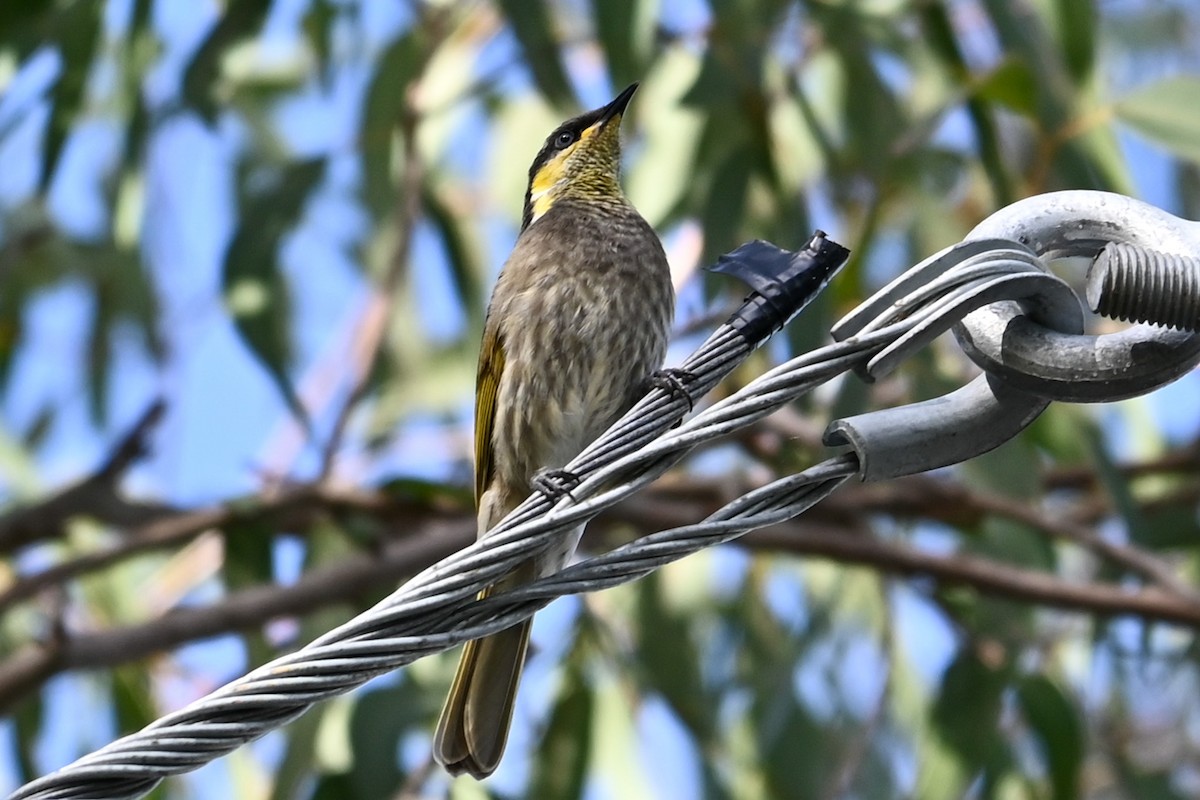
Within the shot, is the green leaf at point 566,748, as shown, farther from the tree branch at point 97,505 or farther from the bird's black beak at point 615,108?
the bird's black beak at point 615,108

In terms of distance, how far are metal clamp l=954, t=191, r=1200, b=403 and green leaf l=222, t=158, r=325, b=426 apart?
9.64 feet

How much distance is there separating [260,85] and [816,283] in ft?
16.0

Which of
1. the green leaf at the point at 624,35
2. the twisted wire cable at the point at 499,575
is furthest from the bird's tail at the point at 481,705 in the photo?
the green leaf at the point at 624,35

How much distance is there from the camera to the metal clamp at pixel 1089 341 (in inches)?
69.9

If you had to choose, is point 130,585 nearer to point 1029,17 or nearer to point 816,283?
point 1029,17

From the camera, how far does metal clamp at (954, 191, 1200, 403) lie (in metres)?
1.78

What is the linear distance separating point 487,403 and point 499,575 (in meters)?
1.62

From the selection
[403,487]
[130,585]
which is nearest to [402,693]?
[403,487]

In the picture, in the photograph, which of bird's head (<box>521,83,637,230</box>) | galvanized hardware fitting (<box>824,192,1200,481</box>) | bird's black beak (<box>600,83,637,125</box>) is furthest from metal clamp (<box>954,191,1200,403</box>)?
bird's black beak (<box>600,83,637,125</box>)

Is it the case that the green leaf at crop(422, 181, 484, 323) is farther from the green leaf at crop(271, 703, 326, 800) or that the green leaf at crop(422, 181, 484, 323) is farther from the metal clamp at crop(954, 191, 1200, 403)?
the metal clamp at crop(954, 191, 1200, 403)

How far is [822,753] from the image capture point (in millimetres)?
A: 5129

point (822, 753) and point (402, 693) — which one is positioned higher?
point (402, 693)

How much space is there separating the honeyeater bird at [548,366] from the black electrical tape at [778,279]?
46.1 inches

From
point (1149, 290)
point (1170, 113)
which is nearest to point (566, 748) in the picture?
point (1170, 113)
